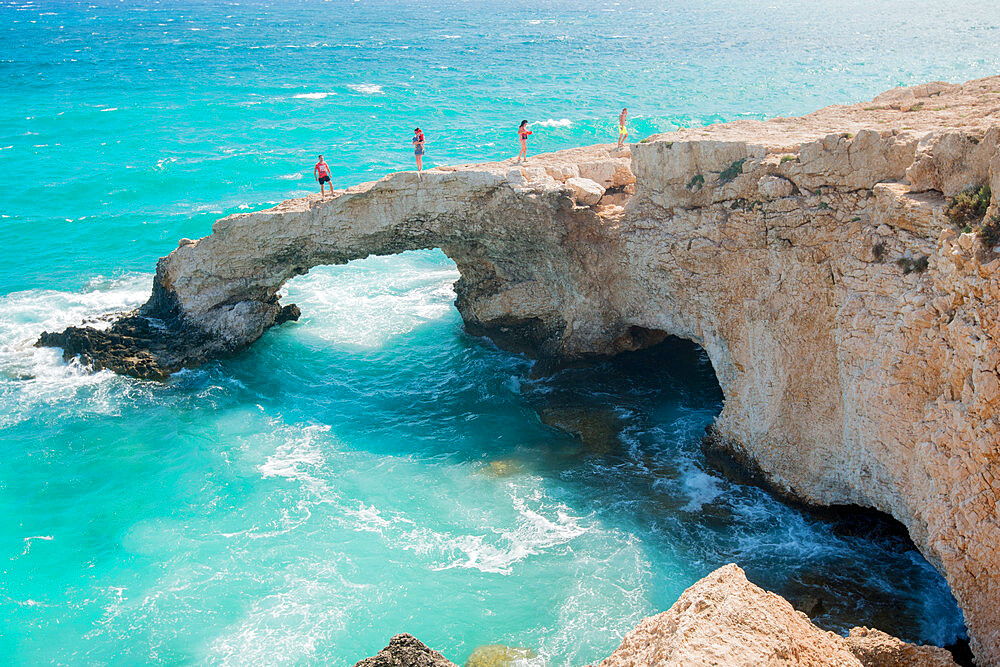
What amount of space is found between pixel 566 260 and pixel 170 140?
3696 centimetres

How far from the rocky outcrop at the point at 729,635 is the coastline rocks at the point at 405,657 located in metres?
2.69

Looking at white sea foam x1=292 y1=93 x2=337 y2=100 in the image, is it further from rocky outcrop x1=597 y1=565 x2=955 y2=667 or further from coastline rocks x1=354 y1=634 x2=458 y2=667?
rocky outcrop x1=597 y1=565 x2=955 y2=667

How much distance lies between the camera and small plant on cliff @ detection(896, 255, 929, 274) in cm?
1488

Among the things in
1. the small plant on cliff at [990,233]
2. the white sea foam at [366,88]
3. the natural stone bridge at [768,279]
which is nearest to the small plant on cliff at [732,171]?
the natural stone bridge at [768,279]

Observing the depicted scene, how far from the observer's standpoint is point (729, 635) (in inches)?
372

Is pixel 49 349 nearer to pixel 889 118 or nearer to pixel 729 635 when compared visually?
pixel 729 635

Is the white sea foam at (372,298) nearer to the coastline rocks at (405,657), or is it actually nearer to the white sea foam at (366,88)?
the coastline rocks at (405,657)

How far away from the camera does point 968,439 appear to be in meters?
13.3

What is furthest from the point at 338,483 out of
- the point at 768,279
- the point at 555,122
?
the point at 555,122

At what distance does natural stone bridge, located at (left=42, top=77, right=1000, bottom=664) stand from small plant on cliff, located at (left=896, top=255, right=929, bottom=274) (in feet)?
0.15

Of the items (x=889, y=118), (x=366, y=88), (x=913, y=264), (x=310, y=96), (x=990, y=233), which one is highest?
(x=366, y=88)

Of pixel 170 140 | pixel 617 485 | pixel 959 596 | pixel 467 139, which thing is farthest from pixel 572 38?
pixel 959 596

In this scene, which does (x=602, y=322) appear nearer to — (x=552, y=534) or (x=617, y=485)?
(x=617, y=485)

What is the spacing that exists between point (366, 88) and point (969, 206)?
58.2m
